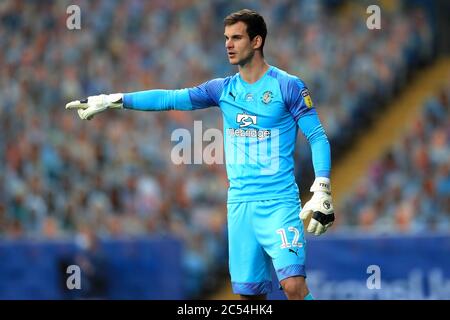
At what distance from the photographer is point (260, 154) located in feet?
31.6

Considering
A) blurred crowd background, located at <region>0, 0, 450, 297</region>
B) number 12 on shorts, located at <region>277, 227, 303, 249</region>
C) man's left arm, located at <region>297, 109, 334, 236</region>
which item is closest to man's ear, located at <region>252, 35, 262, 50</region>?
man's left arm, located at <region>297, 109, 334, 236</region>

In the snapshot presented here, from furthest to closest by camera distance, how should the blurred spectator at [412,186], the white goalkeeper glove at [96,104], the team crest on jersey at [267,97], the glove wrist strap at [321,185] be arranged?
the blurred spectator at [412,186]
the white goalkeeper glove at [96,104]
the team crest on jersey at [267,97]
the glove wrist strap at [321,185]

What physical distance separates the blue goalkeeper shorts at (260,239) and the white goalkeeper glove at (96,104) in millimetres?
1307

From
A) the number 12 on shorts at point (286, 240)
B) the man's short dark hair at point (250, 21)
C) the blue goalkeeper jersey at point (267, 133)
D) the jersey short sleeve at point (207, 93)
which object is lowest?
the number 12 on shorts at point (286, 240)

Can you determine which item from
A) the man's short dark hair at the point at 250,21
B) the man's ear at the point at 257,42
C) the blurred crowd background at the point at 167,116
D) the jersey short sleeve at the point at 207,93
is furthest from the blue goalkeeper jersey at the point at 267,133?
the blurred crowd background at the point at 167,116

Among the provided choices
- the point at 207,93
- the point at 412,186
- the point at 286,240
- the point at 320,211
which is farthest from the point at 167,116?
the point at 320,211

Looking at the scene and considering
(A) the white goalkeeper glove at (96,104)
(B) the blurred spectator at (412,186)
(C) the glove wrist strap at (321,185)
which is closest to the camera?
(C) the glove wrist strap at (321,185)

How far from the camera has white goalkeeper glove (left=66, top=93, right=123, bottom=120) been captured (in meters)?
9.80

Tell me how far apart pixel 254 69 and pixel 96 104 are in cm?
136

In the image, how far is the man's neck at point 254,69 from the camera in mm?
9703

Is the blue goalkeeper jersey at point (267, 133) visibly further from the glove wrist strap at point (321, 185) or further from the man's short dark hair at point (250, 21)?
the man's short dark hair at point (250, 21)

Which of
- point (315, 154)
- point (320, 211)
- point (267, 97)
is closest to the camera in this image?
point (320, 211)

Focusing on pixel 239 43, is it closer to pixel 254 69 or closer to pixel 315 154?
pixel 254 69

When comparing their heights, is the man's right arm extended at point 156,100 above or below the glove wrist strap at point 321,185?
above
